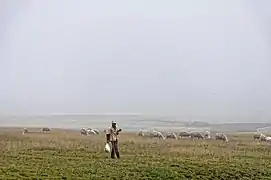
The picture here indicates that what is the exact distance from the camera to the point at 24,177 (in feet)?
87.7

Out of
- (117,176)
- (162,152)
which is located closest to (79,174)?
(117,176)

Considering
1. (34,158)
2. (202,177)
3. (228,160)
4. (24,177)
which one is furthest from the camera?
(228,160)

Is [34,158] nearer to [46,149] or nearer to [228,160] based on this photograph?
[46,149]

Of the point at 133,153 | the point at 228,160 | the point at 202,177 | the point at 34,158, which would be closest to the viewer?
the point at 202,177

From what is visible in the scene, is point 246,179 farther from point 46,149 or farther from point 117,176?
point 46,149

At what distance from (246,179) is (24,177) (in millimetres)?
12322

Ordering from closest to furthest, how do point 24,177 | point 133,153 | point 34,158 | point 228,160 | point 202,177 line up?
1. point 24,177
2. point 202,177
3. point 34,158
4. point 228,160
5. point 133,153

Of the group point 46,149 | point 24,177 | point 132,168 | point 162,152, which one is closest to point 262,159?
point 162,152

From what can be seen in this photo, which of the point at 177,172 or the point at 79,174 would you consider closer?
the point at 79,174

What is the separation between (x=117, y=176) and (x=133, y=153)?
10452 millimetres

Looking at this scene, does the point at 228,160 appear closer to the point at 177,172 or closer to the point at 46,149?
the point at 177,172

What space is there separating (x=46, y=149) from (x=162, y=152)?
8.57 meters

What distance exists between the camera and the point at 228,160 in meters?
36.1

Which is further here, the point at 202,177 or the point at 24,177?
→ the point at 202,177
